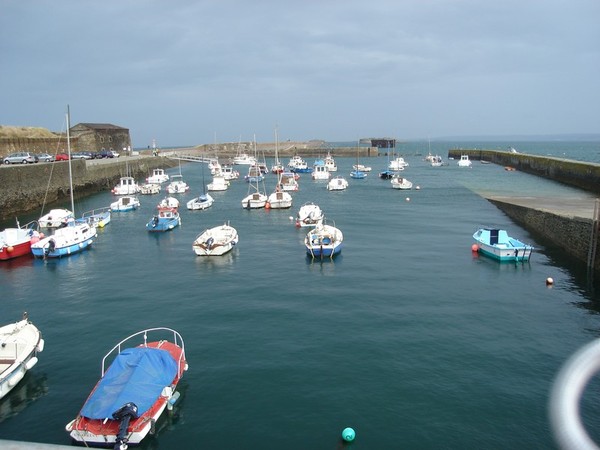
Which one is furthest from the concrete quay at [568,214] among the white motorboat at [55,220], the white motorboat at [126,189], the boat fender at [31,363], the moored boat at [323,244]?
the white motorboat at [126,189]

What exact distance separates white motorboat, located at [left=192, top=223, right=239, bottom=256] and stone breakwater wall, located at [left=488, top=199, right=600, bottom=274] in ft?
79.2

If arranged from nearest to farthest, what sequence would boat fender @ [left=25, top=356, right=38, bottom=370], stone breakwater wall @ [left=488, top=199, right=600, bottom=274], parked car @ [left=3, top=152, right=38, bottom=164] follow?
1. boat fender @ [left=25, top=356, right=38, bottom=370]
2. stone breakwater wall @ [left=488, top=199, right=600, bottom=274]
3. parked car @ [left=3, top=152, right=38, bottom=164]

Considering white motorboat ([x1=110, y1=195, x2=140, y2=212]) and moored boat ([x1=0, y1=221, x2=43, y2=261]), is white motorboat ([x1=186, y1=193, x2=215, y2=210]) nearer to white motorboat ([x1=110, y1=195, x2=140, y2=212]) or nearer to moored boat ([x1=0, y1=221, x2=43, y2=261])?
white motorboat ([x1=110, y1=195, x2=140, y2=212])

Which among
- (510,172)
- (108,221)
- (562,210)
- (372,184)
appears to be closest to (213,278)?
(108,221)

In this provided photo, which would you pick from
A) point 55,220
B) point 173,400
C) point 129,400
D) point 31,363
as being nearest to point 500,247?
point 173,400

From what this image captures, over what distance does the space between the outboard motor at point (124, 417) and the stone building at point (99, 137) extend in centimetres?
11210

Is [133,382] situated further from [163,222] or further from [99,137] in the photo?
[99,137]

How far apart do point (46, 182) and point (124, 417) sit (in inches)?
2253

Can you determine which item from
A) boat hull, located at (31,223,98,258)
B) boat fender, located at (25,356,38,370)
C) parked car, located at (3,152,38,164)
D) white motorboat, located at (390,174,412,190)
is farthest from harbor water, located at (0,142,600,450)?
white motorboat, located at (390,174,412,190)

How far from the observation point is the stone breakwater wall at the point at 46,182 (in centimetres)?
5434

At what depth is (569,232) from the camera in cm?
3566

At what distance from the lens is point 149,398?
1510 cm

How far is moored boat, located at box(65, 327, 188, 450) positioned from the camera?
46.1ft

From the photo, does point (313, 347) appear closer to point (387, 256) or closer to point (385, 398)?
point (385, 398)
